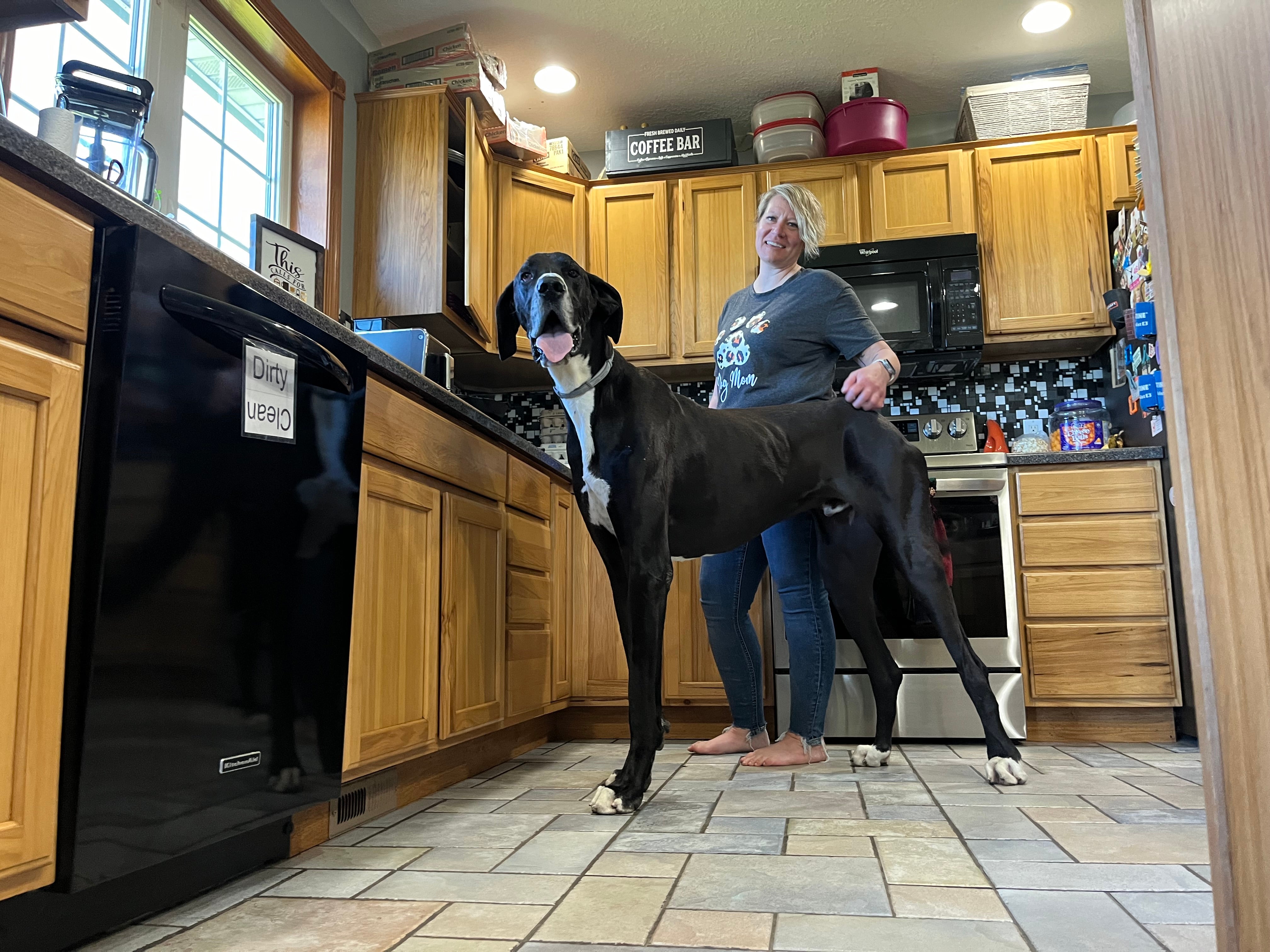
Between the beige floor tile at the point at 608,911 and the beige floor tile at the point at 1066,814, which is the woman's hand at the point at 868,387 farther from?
the beige floor tile at the point at 608,911

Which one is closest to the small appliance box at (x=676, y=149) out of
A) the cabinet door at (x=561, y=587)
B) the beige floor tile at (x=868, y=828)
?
the cabinet door at (x=561, y=587)

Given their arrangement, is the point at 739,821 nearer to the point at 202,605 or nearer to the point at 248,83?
the point at 202,605

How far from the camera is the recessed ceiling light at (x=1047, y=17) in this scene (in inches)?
144

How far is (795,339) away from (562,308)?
33.0 inches

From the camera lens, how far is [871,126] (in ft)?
13.2

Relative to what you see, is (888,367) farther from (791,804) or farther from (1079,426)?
(1079,426)

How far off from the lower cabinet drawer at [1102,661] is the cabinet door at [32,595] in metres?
3.01

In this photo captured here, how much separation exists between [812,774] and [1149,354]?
2.16 metres

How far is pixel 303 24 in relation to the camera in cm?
334

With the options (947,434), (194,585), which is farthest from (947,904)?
(947,434)

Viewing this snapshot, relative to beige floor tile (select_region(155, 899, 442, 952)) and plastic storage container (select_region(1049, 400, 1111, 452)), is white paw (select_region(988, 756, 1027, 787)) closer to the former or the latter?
beige floor tile (select_region(155, 899, 442, 952))

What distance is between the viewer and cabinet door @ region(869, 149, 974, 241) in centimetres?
397

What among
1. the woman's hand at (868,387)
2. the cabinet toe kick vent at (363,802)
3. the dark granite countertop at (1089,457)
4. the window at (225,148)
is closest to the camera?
the cabinet toe kick vent at (363,802)

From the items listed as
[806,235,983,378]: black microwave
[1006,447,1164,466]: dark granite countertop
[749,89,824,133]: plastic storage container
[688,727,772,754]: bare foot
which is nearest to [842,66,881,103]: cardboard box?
[749,89,824,133]: plastic storage container
